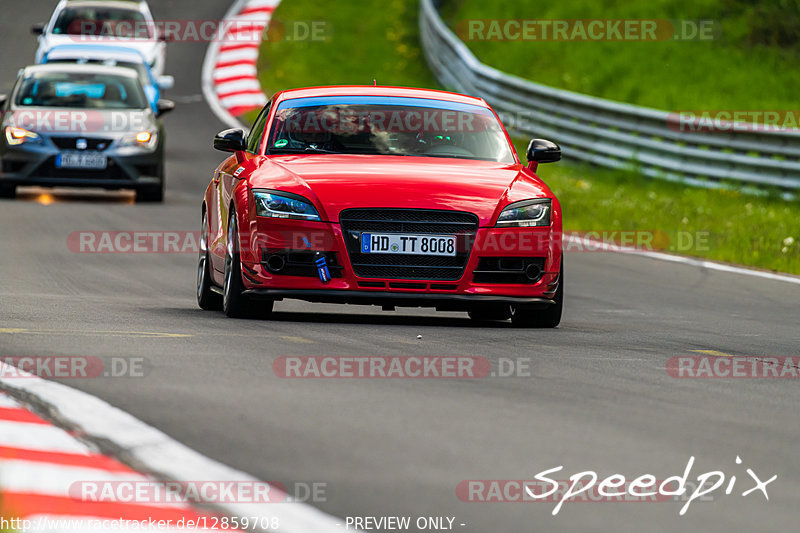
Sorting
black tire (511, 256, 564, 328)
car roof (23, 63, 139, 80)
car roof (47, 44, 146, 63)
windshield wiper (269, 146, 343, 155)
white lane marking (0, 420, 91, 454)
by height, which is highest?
windshield wiper (269, 146, 343, 155)

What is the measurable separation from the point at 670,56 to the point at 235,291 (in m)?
22.5

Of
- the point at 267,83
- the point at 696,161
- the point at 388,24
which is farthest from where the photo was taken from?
the point at 388,24

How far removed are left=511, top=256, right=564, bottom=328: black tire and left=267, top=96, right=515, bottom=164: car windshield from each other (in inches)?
41.5

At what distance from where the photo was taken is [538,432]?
6.24m

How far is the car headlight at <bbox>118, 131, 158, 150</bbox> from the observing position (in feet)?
68.4

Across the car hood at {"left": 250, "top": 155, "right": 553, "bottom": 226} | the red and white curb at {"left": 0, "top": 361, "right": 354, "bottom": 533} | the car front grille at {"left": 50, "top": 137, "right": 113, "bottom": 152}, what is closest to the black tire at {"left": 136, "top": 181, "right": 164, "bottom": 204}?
the car front grille at {"left": 50, "top": 137, "right": 113, "bottom": 152}

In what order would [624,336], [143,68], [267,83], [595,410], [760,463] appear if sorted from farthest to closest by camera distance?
[267,83] → [143,68] → [624,336] → [595,410] → [760,463]

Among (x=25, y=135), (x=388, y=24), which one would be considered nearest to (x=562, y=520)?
(x=25, y=135)

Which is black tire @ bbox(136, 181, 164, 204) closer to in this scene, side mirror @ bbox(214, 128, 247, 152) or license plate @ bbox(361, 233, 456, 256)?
side mirror @ bbox(214, 128, 247, 152)

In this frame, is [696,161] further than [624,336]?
Yes

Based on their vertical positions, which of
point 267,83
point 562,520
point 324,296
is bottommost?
point 267,83

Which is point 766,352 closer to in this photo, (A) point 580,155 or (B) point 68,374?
(B) point 68,374

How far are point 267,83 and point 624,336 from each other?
79.0ft

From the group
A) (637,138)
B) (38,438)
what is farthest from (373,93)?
(637,138)
